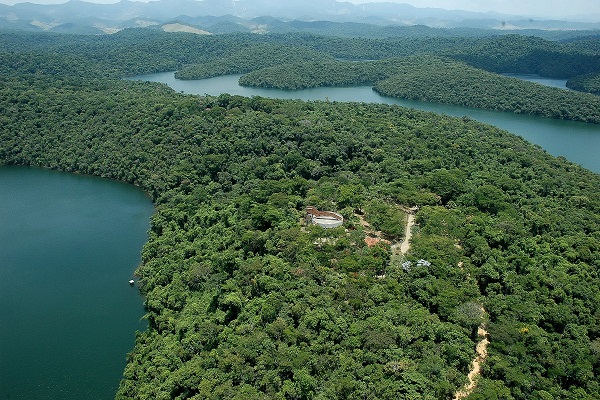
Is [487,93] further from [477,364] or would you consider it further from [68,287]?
[68,287]

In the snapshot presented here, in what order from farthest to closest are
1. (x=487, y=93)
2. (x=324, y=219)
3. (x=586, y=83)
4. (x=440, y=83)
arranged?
(x=586, y=83)
(x=440, y=83)
(x=487, y=93)
(x=324, y=219)

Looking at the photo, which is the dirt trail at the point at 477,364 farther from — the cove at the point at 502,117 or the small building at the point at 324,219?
the cove at the point at 502,117

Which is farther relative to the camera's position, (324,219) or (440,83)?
(440,83)

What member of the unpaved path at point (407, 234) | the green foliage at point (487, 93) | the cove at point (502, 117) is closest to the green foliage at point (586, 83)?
the cove at point (502, 117)

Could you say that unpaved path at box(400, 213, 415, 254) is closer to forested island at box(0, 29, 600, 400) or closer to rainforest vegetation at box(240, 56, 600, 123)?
forested island at box(0, 29, 600, 400)

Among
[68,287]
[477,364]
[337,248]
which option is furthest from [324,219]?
[68,287]

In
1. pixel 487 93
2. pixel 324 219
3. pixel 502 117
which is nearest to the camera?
pixel 324 219

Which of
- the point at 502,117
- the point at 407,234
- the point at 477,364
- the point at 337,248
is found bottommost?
the point at 477,364

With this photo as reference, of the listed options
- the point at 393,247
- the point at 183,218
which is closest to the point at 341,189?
the point at 393,247
